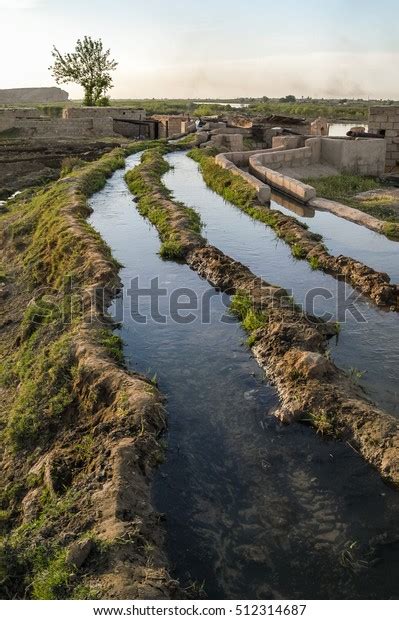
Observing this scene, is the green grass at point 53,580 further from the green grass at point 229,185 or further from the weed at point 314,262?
the green grass at point 229,185

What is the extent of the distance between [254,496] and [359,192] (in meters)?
21.2

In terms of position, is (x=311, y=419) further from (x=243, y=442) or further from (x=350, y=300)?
(x=350, y=300)

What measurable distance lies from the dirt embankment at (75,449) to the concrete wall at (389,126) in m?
23.3

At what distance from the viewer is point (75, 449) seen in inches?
286

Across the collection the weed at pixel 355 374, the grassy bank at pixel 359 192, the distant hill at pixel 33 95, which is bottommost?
the weed at pixel 355 374

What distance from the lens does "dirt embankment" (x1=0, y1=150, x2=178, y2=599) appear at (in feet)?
17.3

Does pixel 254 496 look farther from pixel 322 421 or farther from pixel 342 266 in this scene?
pixel 342 266

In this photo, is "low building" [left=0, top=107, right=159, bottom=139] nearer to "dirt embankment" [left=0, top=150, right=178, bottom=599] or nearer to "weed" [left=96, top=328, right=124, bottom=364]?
"dirt embankment" [left=0, top=150, right=178, bottom=599]

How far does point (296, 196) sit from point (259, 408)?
15.8 meters

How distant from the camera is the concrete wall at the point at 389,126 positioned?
31.4 m

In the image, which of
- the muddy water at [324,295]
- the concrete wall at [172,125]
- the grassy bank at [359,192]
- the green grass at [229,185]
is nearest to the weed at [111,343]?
the muddy water at [324,295]

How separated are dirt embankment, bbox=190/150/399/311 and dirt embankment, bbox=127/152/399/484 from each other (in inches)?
83.6

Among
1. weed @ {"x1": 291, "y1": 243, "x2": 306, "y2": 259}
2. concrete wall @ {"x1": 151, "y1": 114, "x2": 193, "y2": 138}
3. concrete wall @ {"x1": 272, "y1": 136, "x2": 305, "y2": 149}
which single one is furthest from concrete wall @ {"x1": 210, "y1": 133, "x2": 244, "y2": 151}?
weed @ {"x1": 291, "y1": 243, "x2": 306, "y2": 259}

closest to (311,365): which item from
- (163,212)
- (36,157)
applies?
(163,212)
